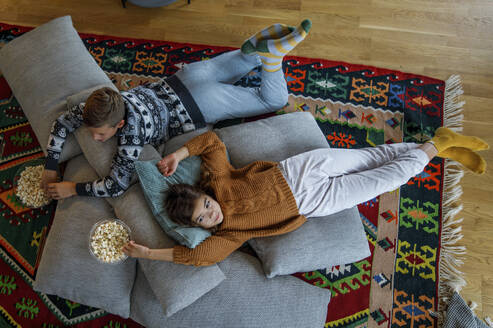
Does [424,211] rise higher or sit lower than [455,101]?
lower

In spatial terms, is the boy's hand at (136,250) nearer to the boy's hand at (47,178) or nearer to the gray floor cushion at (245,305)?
the gray floor cushion at (245,305)

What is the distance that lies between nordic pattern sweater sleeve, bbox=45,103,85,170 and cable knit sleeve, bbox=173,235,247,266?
83 centimetres

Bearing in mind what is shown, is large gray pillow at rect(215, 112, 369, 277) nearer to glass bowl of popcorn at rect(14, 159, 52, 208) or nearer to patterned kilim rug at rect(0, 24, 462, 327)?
patterned kilim rug at rect(0, 24, 462, 327)

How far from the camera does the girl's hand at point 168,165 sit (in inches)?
68.8

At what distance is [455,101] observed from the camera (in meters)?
2.31

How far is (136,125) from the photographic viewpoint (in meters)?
1.72

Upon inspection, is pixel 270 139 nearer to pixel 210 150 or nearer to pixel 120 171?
pixel 210 150

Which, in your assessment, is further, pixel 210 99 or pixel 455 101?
pixel 455 101

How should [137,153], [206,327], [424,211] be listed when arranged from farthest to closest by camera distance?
[424,211] < [137,153] < [206,327]

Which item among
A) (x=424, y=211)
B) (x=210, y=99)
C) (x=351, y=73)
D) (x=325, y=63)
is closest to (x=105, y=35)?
(x=210, y=99)

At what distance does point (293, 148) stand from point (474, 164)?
1047 mm

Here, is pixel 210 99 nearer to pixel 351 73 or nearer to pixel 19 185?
pixel 351 73

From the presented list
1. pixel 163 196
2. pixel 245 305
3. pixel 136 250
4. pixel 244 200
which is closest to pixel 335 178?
pixel 244 200

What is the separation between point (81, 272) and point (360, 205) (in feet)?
5.17
